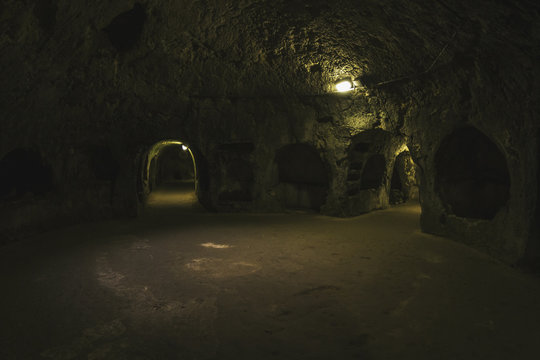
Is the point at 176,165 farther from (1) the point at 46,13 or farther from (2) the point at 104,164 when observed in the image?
(1) the point at 46,13

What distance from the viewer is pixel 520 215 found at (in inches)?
187

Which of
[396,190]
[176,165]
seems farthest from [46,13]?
[176,165]

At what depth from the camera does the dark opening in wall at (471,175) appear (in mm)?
6227

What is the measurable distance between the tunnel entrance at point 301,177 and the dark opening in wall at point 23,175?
5.90 m

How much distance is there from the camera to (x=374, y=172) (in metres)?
10.0

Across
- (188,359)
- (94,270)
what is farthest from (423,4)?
(94,270)

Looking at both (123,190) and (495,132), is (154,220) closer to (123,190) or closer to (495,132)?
(123,190)

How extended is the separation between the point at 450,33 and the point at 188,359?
521 centimetres

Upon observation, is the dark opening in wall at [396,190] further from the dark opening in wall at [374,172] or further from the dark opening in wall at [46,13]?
the dark opening in wall at [46,13]

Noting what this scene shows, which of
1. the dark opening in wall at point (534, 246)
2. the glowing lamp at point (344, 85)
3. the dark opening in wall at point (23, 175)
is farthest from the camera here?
the glowing lamp at point (344, 85)

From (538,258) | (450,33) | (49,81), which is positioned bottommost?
(538,258)

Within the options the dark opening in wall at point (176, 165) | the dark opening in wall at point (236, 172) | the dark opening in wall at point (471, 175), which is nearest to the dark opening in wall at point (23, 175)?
the dark opening in wall at point (236, 172)

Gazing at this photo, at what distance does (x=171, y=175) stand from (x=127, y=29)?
525 inches

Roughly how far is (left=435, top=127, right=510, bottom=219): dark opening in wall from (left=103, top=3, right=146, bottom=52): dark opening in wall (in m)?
6.41
